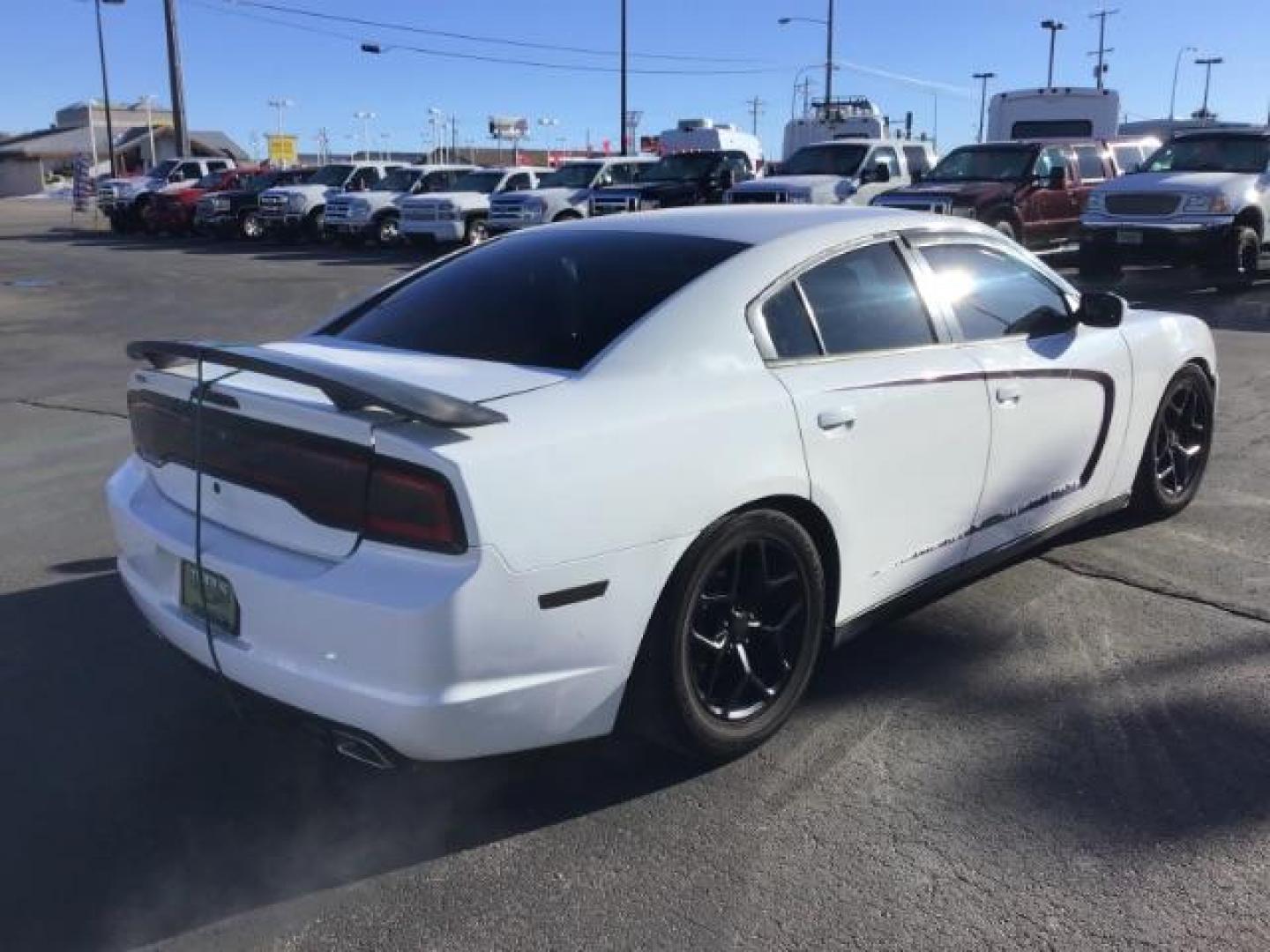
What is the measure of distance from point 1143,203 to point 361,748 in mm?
14031

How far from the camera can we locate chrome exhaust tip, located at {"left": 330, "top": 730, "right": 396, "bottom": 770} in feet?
9.09

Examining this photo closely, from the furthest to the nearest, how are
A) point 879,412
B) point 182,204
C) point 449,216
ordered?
point 182,204
point 449,216
point 879,412

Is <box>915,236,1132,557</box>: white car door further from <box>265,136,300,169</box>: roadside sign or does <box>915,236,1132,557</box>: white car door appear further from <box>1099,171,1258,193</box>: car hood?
<box>265,136,300,169</box>: roadside sign

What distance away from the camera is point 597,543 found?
9.22 feet

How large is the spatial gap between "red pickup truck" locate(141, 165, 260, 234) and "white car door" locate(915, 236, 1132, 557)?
31.1m

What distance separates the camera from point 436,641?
2.61 metres

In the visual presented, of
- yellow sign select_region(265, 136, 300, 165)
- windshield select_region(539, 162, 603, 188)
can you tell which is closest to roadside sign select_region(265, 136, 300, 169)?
yellow sign select_region(265, 136, 300, 165)

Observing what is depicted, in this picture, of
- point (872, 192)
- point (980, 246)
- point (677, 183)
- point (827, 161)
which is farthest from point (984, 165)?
point (980, 246)

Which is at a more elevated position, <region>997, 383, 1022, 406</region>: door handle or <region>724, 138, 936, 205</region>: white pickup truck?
<region>724, 138, 936, 205</region>: white pickup truck

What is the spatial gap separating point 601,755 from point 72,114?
445 ft

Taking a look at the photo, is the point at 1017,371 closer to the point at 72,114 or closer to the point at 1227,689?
the point at 1227,689

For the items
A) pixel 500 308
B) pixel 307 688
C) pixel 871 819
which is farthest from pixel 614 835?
pixel 500 308

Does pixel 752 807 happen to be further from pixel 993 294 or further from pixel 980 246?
pixel 980 246

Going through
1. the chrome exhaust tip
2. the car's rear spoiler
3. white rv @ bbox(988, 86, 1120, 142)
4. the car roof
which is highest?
white rv @ bbox(988, 86, 1120, 142)
